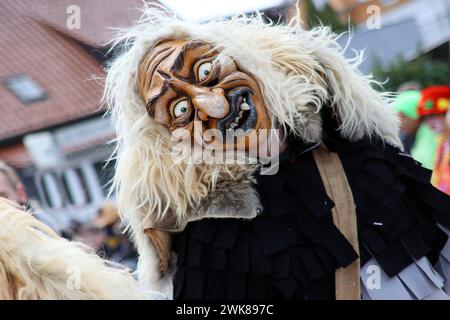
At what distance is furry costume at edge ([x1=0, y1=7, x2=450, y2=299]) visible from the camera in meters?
1.60

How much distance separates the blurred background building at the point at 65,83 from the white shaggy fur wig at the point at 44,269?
711mm

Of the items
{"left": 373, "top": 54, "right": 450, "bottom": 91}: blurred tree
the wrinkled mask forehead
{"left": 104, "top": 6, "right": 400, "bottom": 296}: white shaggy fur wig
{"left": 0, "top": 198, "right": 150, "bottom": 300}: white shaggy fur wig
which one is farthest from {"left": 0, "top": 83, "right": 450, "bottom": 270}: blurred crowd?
{"left": 373, "top": 54, "right": 450, "bottom": 91}: blurred tree

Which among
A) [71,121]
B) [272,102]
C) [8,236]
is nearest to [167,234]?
[272,102]

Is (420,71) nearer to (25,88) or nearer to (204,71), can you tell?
(25,88)

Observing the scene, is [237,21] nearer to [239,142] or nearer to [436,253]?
[239,142]

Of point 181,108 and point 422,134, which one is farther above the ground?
point 181,108

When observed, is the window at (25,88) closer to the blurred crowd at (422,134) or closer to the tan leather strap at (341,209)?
the blurred crowd at (422,134)

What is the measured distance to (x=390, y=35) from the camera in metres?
7.29

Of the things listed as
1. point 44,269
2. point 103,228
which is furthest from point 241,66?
point 103,228

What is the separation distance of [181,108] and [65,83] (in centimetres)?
248

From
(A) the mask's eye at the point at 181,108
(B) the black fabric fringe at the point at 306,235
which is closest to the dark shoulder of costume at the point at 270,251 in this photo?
(B) the black fabric fringe at the point at 306,235

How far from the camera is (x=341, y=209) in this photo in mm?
1662

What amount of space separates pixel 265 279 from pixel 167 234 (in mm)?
280

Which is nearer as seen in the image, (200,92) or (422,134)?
(200,92)
